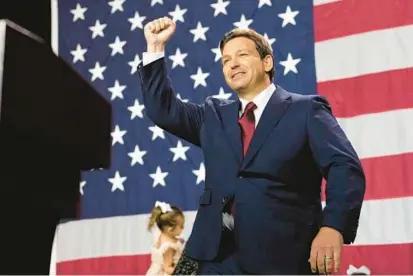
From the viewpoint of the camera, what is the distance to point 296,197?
4.05 ft

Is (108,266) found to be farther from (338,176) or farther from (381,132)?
(338,176)

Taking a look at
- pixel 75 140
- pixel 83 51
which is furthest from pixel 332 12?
pixel 75 140

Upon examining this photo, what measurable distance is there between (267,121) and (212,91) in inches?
80.9

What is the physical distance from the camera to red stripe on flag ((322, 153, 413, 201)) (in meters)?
2.79

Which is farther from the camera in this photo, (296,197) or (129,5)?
(129,5)

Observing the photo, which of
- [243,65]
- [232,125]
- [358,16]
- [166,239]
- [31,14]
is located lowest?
[166,239]

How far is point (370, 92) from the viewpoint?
2.94 metres

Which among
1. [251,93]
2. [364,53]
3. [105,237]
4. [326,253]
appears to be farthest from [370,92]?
[326,253]

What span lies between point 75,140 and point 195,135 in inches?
20.1

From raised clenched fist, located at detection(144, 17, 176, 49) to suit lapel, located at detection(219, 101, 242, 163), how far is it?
19 centimetres

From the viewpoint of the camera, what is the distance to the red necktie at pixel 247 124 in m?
1.30

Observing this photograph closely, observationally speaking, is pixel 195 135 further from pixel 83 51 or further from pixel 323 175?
pixel 83 51

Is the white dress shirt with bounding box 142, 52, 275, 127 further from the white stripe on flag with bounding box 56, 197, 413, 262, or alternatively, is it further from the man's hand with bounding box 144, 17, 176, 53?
the white stripe on flag with bounding box 56, 197, 413, 262

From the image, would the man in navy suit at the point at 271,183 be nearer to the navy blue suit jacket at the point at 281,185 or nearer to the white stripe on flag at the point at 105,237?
the navy blue suit jacket at the point at 281,185
